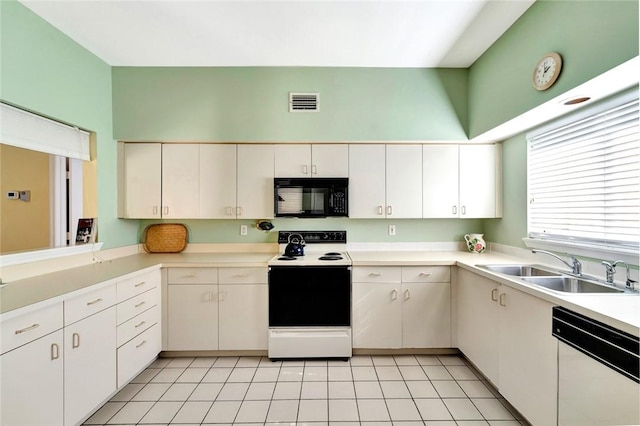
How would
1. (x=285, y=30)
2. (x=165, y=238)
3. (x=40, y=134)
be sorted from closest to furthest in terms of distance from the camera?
(x=40, y=134), (x=285, y=30), (x=165, y=238)

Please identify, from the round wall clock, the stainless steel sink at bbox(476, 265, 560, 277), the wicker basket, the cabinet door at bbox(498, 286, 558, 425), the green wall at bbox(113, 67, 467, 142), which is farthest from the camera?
the wicker basket

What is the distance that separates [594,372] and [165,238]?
3445 millimetres

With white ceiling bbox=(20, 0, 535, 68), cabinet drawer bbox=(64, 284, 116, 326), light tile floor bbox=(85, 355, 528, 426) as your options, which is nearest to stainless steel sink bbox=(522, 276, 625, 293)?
light tile floor bbox=(85, 355, 528, 426)

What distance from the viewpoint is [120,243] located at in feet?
9.39

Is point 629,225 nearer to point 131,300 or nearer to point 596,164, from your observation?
point 596,164

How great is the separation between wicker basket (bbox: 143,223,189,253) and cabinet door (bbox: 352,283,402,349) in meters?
1.94

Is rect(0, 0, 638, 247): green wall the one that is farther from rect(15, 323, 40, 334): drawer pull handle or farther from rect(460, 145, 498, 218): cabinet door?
rect(15, 323, 40, 334): drawer pull handle

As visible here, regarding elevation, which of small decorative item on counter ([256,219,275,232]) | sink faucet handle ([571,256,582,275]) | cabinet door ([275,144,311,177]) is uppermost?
cabinet door ([275,144,311,177])

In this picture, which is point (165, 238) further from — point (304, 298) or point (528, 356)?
point (528, 356)

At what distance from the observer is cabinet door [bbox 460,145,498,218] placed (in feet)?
9.52

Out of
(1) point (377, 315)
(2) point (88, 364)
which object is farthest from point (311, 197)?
(2) point (88, 364)

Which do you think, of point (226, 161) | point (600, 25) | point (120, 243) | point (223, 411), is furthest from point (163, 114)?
point (600, 25)

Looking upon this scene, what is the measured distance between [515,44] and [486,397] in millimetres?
2588

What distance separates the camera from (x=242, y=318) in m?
2.55
